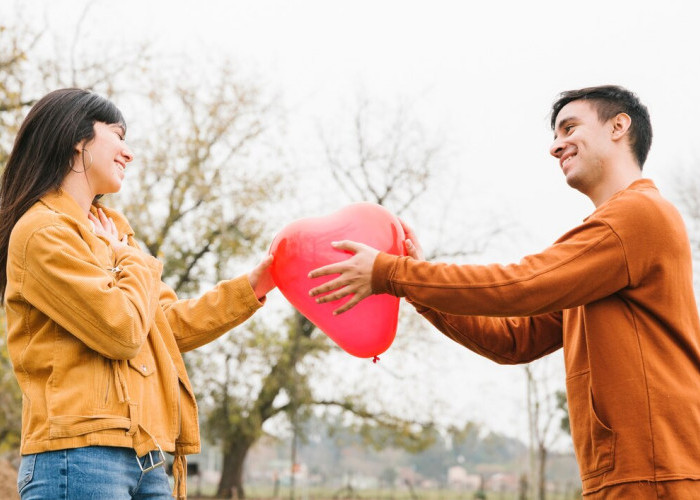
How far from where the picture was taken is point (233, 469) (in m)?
19.4

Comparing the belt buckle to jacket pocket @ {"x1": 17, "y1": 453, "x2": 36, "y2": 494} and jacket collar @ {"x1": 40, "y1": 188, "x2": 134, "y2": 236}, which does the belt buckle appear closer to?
jacket pocket @ {"x1": 17, "y1": 453, "x2": 36, "y2": 494}

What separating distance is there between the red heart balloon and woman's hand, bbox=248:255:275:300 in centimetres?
2

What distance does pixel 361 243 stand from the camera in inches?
105

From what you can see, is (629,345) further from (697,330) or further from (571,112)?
(571,112)

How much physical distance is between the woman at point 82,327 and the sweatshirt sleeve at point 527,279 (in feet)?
2.47

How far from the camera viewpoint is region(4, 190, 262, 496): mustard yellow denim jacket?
2064 mm

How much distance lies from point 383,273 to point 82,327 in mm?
914

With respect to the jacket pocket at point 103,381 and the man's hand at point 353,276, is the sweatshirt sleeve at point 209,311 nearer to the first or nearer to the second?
the man's hand at point 353,276

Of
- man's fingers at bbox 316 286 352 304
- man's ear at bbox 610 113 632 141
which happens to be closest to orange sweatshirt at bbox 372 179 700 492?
man's fingers at bbox 316 286 352 304

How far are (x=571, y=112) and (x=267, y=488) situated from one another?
84.3ft

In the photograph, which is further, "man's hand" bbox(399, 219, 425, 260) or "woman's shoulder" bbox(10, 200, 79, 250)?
"man's hand" bbox(399, 219, 425, 260)

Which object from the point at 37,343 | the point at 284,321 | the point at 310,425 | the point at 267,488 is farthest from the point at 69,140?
the point at 267,488

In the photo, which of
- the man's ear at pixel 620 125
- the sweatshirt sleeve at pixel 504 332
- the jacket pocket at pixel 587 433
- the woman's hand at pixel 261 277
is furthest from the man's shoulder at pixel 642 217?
the woman's hand at pixel 261 277

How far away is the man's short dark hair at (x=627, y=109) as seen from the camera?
270cm
